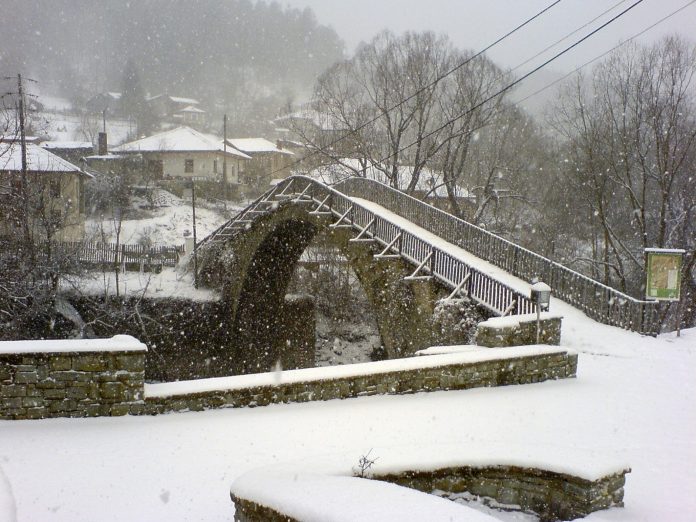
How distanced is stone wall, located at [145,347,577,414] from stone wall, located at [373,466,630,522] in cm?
277

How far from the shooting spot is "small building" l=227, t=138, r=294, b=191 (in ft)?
175

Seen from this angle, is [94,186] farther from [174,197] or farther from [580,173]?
[580,173]

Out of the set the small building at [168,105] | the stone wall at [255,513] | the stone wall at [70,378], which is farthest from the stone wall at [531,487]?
the small building at [168,105]

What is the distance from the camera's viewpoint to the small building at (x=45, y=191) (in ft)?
86.2

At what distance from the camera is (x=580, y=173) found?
26.8 metres

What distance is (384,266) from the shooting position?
16266 millimetres

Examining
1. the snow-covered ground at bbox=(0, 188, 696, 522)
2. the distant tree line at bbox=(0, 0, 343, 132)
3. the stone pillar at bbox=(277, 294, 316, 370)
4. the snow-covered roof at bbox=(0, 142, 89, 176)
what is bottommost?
the stone pillar at bbox=(277, 294, 316, 370)

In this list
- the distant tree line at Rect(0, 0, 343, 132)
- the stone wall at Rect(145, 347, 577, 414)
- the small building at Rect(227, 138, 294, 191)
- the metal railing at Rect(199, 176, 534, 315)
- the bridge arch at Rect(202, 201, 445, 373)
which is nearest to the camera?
the stone wall at Rect(145, 347, 577, 414)

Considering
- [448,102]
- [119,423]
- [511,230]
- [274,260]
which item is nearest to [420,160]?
[448,102]

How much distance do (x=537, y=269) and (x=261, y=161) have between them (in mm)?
44989

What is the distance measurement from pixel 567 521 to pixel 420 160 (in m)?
27.2

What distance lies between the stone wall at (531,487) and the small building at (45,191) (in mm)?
23895

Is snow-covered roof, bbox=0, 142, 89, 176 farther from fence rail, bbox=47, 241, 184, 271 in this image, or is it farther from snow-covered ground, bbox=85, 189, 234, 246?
fence rail, bbox=47, 241, 184, 271

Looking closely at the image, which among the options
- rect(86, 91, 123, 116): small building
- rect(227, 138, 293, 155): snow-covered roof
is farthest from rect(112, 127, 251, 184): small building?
rect(86, 91, 123, 116): small building
